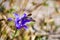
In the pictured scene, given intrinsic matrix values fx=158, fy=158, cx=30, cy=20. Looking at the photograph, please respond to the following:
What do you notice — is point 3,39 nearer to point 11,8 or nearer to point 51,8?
point 11,8

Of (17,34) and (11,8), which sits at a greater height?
(11,8)

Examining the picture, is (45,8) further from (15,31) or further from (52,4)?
(15,31)

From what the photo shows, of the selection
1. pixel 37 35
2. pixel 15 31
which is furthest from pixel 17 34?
pixel 37 35

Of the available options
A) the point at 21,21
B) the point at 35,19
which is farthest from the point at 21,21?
the point at 35,19

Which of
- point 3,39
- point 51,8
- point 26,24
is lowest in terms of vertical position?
point 3,39

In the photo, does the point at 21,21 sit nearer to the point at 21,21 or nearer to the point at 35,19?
the point at 21,21

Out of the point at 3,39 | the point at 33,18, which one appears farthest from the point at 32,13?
the point at 3,39
